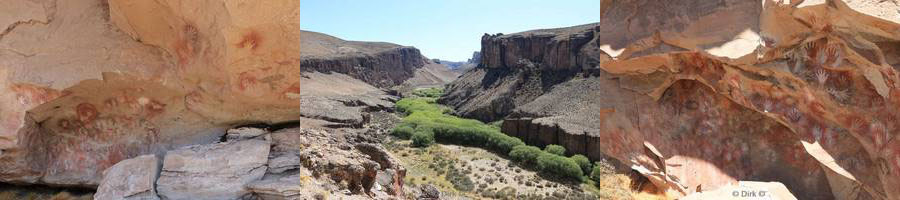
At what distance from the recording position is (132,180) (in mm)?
2592

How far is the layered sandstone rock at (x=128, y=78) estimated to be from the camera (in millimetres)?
2641

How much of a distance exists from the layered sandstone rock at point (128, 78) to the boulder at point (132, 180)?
0.40m

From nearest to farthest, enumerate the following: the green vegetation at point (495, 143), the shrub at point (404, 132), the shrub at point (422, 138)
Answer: the shrub at point (422, 138) < the shrub at point (404, 132) < the green vegetation at point (495, 143)

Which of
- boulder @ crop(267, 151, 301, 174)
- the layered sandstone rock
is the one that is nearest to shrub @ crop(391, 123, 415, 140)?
the layered sandstone rock

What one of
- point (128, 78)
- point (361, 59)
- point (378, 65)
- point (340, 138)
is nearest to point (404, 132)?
point (340, 138)

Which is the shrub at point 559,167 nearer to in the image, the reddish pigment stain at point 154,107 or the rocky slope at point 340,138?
the rocky slope at point 340,138

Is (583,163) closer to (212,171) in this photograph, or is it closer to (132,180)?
(212,171)

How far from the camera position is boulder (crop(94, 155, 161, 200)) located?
2533 millimetres

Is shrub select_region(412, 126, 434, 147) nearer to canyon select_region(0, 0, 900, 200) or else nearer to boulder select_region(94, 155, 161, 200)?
canyon select_region(0, 0, 900, 200)

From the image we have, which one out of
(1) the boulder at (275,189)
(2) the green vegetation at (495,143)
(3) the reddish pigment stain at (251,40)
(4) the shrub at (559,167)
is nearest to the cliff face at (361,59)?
(2) the green vegetation at (495,143)

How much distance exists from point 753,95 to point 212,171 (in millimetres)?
3493

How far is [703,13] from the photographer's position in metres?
3.19

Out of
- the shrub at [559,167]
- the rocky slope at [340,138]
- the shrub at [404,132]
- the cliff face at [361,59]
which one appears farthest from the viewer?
the cliff face at [361,59]

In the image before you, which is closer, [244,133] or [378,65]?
[244,133]
